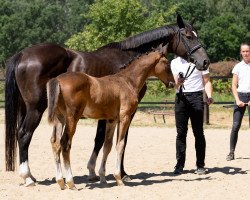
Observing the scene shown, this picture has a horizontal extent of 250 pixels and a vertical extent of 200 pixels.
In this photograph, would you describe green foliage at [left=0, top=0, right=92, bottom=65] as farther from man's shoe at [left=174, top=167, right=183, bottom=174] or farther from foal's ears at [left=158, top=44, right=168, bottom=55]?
foal's ears at [left=158, top=44, right=168, bottom=55]

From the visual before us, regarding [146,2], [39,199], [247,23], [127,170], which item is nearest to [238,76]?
[127,170]

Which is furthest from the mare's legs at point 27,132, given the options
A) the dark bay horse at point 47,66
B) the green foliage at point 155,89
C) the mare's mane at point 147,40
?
the green foliage at point 155,89

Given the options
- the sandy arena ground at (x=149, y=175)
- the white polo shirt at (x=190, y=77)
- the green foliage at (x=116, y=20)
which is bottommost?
the sandy arena ground at (x=149, y=175)

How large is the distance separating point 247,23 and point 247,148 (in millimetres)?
54173

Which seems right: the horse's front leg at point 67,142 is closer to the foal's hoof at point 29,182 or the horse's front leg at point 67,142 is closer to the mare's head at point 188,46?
the foal's hoof at point 29,182

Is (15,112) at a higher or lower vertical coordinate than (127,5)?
lower

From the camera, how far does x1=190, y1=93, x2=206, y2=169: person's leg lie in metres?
7.73

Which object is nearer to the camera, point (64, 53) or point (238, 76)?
point (64, 53)

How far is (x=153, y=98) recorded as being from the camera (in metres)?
23.7

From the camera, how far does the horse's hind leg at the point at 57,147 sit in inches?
255

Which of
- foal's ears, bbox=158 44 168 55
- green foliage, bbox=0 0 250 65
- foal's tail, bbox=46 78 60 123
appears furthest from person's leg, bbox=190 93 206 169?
green foliage, bbox=0 0 250 65

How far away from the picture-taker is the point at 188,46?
24.7 ft

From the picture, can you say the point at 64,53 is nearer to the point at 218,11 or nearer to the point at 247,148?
the point at 247,148

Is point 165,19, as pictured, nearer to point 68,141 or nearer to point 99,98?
point 99,98
